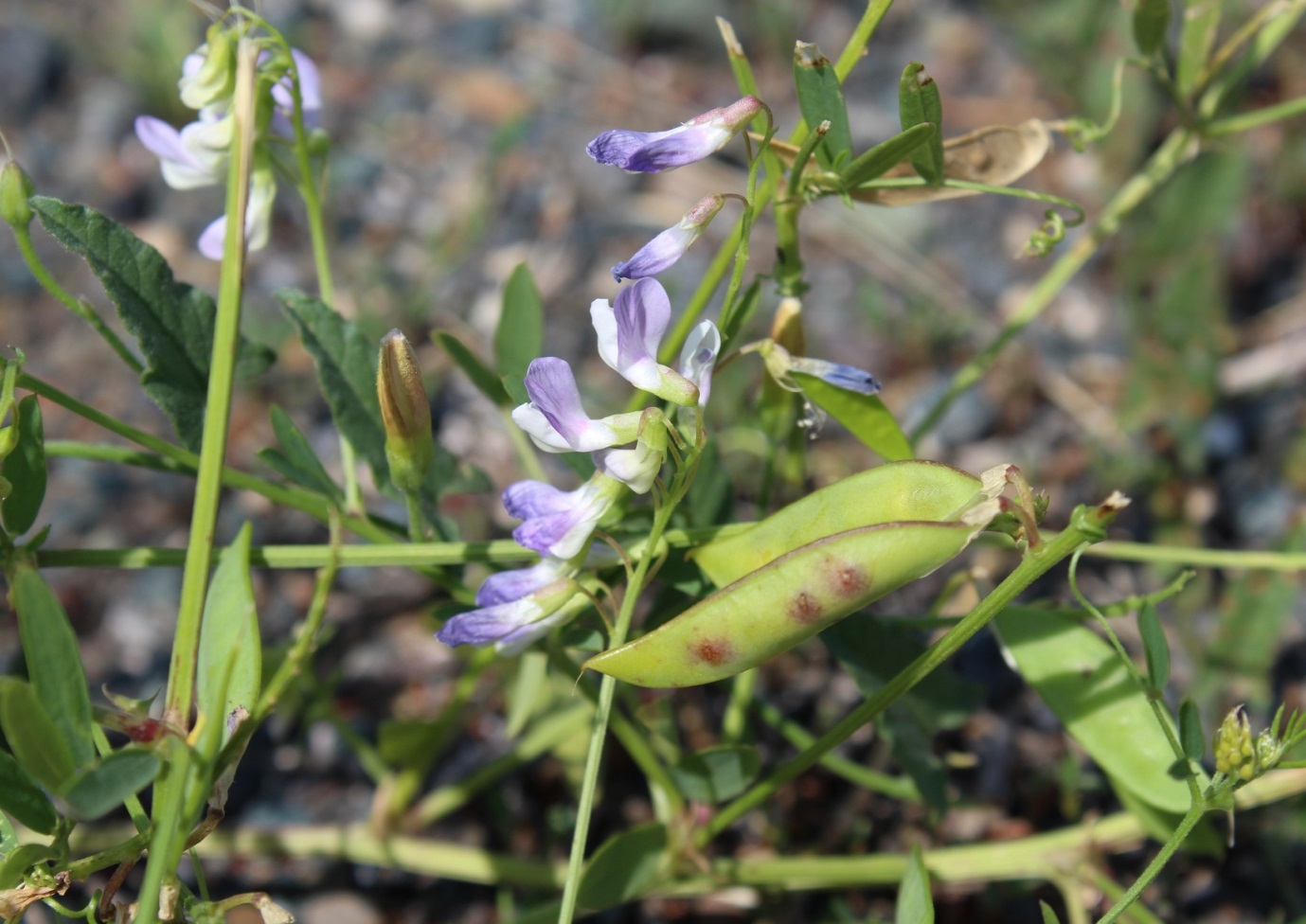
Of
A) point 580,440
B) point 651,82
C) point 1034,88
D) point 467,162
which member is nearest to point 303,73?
point 580,440

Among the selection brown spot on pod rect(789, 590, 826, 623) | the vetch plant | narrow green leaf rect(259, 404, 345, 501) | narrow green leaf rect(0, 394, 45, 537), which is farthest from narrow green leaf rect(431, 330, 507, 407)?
brown spot on pod rect(789, 590, 826, 623)

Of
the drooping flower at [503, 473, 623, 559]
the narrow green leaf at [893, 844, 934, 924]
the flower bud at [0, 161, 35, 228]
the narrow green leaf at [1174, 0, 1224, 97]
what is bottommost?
the narrow green leaf at [893, 844, 934, 924]

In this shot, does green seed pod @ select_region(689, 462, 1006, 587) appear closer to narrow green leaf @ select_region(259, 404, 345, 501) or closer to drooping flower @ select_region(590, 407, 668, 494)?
drooping flower @ select_region(590, 407, 668, 494)

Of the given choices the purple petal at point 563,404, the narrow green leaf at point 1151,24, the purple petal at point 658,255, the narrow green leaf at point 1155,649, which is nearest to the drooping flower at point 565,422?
the purple petal at point 563,404

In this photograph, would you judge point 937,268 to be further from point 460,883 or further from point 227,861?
point 227,861

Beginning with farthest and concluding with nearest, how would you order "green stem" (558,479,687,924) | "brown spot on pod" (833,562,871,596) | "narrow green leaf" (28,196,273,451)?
"narrow green leaf" (28,196,273,451) → "green stem" (558,479,687,924) → "brown spot on pod" (833,562,871,596)
